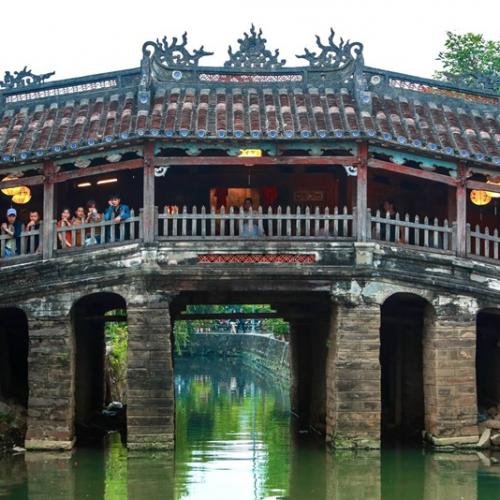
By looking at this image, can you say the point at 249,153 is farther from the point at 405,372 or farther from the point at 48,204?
the point at 405,372

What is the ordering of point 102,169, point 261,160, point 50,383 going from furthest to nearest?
point 102,169, point 261,160, point 50,383

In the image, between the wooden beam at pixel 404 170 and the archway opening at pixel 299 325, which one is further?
the archway opening at pixel 299 325

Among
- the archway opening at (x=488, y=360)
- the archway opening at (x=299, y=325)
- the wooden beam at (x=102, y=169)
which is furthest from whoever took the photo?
the archway opening at (x=299, y=325)

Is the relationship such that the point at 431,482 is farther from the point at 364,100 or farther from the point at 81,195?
the point at 81,195

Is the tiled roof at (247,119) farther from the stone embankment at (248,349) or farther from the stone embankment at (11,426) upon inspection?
the stone embankment at (248,349)

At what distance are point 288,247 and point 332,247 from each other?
80 cm

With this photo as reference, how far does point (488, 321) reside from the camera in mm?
22906

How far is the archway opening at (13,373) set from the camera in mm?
20625

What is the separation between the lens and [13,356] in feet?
79.1

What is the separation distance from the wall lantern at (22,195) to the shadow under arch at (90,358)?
243 cm

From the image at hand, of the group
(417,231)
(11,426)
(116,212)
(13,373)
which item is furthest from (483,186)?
(13,373)

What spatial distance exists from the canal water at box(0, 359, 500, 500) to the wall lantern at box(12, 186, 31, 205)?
17.1ft

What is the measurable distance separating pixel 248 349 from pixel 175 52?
1499 inches

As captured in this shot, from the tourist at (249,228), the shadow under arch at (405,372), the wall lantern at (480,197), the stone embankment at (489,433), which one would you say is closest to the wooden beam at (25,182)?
the tourist at (249,228)
